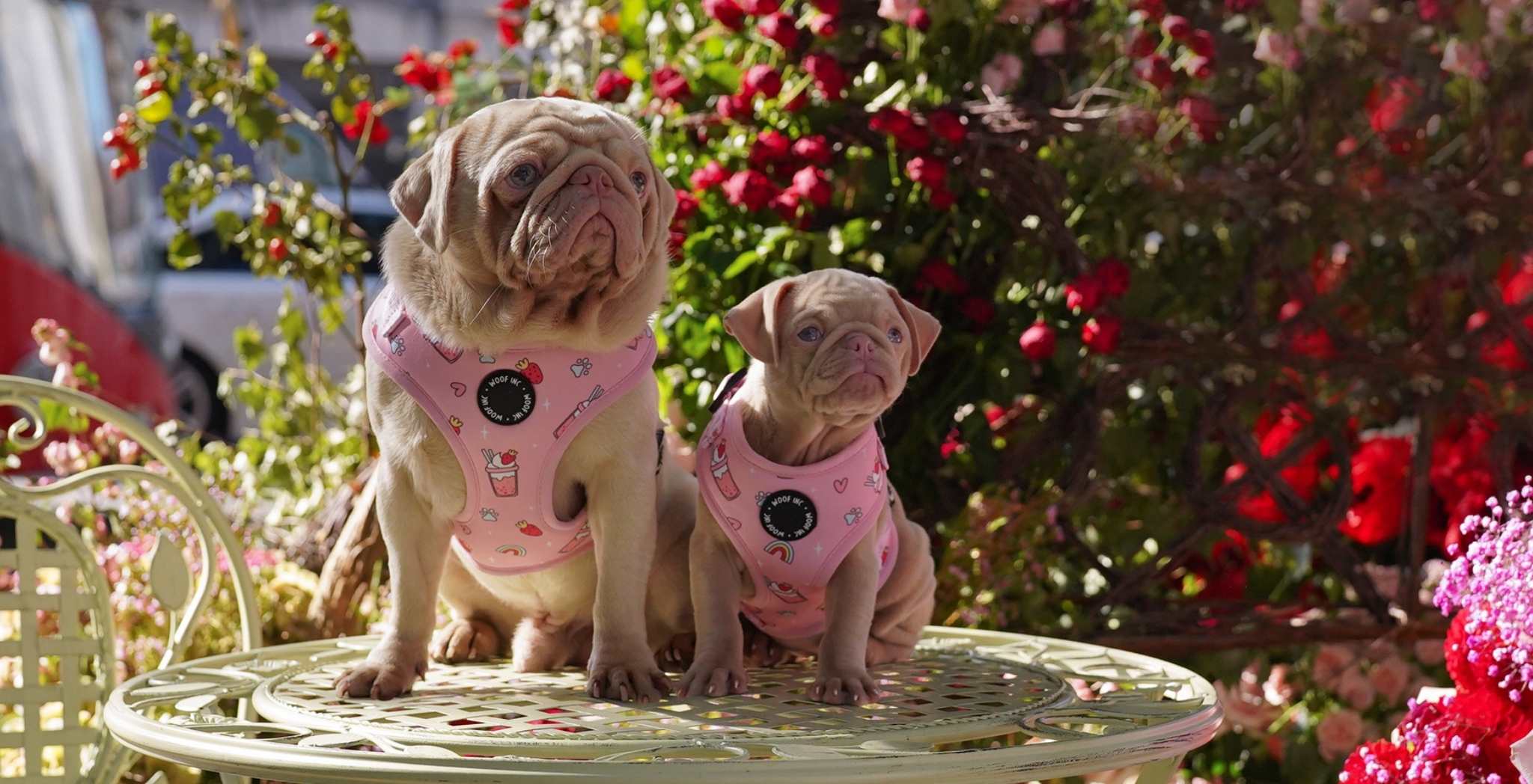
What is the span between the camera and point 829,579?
86.2 inches

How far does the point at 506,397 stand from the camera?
2.11 m

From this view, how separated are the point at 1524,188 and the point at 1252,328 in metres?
0.72

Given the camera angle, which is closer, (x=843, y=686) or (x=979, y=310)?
(x=843, y=686)

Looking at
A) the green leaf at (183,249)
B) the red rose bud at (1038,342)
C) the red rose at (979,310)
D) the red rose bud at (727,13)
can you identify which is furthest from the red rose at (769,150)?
the green leaf at (183,249)

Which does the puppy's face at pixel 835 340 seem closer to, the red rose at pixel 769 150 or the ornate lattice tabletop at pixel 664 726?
the ornate lattice tabletop at pixel 664 726

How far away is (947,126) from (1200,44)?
583 millimetres

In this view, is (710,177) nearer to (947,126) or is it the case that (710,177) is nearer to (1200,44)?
(947,126)

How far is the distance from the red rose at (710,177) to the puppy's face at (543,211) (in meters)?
1.17

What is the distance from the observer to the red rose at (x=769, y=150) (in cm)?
320

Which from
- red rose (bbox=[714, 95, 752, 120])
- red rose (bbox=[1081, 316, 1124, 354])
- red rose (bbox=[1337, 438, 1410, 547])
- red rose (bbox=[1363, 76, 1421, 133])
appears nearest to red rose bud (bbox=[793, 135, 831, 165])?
red rose (bbox=[714, 95, 752, 120])

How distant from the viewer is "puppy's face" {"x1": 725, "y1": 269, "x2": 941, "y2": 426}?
6.77ft

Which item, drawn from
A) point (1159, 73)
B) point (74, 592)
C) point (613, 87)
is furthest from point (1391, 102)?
point (74, 592)

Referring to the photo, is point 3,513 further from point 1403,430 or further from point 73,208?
point 73,208

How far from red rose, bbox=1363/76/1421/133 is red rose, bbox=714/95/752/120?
1.47 meters
